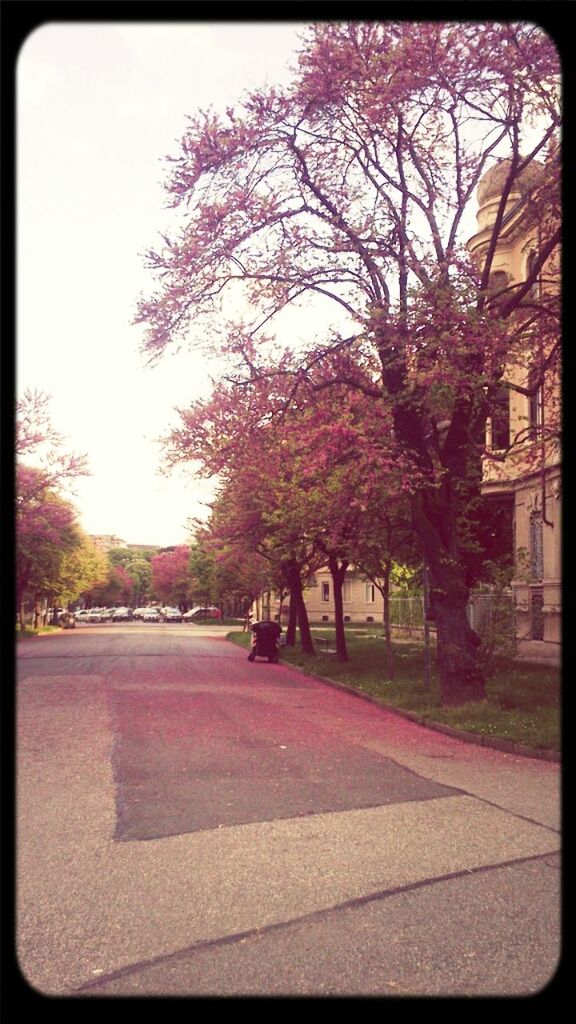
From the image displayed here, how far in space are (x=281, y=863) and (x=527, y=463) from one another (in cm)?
1159

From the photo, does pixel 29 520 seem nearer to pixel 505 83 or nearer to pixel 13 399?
pixel 505 83

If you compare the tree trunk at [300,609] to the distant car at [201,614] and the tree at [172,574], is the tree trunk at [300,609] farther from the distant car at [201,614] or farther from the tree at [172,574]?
the tree at [172,574]

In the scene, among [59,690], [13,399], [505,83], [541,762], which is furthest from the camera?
[59,690]

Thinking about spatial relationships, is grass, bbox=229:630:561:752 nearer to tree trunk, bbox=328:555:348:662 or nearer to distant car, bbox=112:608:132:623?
tree trunk, bbox=328:555:348:662

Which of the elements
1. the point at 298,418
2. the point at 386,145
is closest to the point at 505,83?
the point at 386,145

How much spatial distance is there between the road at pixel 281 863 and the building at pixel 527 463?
5886 mm

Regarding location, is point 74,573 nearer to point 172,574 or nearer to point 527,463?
point 527,463

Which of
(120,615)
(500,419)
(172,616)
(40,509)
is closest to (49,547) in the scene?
(40,509)

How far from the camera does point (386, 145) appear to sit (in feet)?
48.6

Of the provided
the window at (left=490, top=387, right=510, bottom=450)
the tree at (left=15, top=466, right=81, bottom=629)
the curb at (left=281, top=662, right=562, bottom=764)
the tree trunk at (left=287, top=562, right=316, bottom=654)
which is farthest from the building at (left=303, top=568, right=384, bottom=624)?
the curb at (left=281, top=662, right=562, bottom=764)

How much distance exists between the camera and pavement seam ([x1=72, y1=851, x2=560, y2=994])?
13.6ft

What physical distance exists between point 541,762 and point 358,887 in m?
5.80

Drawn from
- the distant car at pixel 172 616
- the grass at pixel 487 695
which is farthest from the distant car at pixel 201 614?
the grass at pixel 487 695

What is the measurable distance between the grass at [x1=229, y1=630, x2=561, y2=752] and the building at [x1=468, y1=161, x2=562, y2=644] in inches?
42.5
